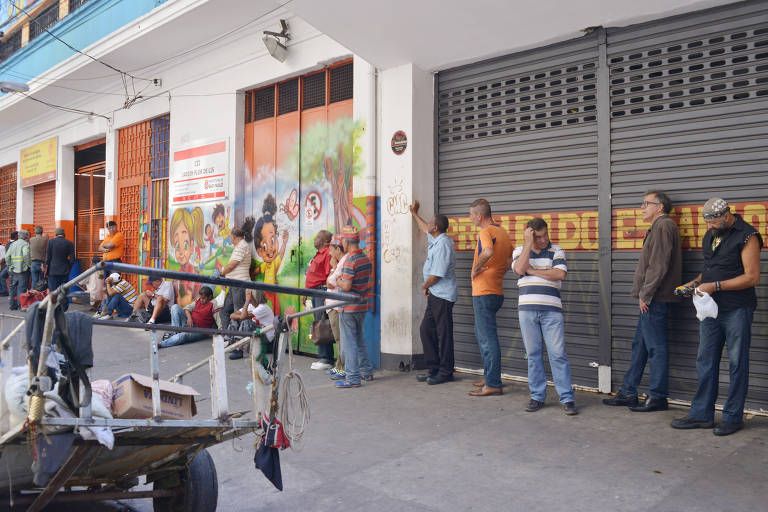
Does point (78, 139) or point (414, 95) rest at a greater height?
point (78, 139)

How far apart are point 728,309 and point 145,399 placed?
174 inches

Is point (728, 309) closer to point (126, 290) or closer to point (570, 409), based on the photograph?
point (570, 409)

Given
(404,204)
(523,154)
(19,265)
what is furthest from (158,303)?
(523,154)

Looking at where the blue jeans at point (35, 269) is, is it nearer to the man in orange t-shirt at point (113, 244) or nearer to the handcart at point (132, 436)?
the man in orange t-shirt at point (113, 244)

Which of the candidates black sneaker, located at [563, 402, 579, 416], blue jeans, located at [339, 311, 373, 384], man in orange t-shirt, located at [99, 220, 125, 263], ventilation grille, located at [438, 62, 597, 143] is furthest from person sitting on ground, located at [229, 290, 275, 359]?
man in orange t-shirt, located at [99, 220, 125, 263]

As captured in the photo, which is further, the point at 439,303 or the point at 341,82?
the point at 341,82

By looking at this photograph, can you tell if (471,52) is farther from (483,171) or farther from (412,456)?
(412,456)

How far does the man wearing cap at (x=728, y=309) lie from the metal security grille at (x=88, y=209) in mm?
14333

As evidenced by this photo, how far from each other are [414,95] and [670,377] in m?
4.39

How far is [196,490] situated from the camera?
10.5ft

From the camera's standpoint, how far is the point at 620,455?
14.7 feet

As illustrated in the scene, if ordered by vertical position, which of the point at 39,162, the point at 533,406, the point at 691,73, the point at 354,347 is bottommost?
the point at 533,406

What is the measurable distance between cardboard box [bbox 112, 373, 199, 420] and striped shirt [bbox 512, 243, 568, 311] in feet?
11.6

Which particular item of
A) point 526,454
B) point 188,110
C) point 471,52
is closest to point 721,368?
point 526,454
